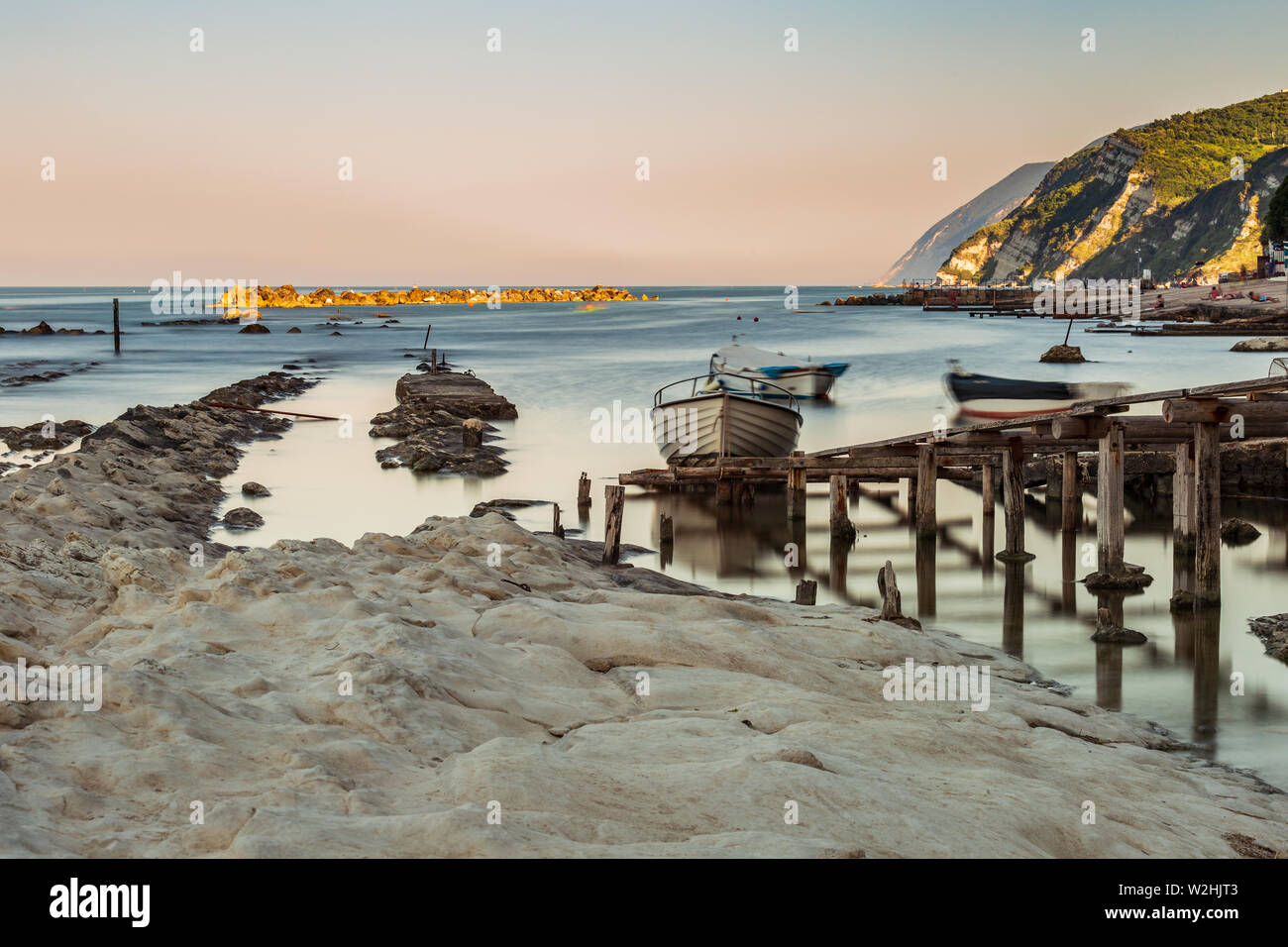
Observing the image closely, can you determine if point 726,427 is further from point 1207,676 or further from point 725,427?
point 1207,676

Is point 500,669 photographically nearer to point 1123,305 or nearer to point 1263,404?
point 1263,404

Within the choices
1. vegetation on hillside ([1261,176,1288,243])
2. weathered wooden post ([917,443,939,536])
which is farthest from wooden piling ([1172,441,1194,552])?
vegetation on hillside ([1261,176,1288,243])

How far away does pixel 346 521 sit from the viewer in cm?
2100

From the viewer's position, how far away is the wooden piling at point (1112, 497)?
15.1m

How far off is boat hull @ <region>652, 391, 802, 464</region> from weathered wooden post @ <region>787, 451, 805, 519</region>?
346 centimetres

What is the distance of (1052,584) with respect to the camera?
55.1 feet

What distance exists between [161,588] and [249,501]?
1272 centimetres

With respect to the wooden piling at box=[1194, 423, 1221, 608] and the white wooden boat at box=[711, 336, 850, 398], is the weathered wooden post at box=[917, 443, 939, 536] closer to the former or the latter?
the wooden piling at box=[1194, 423, 1221, 608]

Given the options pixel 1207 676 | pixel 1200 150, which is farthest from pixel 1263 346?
pixel 1200 150

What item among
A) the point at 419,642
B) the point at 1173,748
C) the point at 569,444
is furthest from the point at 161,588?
the point at 569,444

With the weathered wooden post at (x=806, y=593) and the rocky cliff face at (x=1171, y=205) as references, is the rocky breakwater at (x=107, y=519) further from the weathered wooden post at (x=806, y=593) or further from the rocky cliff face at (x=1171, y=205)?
the rocky cliff face at (x=1171, y=205)

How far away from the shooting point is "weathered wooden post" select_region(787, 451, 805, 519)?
21.0m

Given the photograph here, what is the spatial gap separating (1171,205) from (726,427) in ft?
549

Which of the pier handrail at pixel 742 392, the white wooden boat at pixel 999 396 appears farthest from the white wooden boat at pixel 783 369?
the white wooden boat at pixel 999 396
